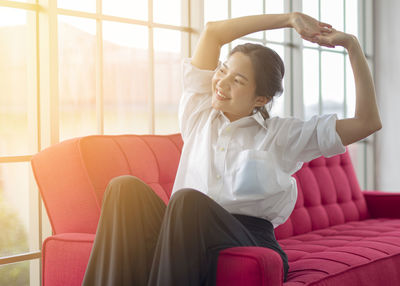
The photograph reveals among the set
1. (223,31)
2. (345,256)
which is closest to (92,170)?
(223,31)

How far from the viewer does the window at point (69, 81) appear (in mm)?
2613

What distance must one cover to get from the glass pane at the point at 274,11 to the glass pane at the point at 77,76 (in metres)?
1.55

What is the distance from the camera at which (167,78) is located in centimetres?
331

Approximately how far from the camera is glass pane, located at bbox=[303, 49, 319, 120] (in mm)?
4363

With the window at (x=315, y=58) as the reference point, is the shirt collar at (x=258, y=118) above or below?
below

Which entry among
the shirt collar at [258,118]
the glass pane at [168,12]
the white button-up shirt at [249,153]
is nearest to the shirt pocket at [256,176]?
the white button-up shirt at [249,153]

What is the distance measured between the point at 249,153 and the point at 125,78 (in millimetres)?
1334

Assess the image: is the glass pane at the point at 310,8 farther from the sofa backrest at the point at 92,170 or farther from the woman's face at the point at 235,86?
the woman's face at the point at 235,86

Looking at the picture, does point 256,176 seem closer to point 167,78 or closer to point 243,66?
point 243,66

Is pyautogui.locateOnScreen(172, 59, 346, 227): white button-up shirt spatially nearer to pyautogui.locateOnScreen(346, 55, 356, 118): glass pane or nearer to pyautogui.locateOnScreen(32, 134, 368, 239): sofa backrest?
pyautogui.locateOnScreen(32, 134, 368, 239): sofa backrest

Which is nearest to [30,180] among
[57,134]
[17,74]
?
[57,134]

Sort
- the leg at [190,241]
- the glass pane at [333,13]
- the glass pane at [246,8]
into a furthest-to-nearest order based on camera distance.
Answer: the glass pane at [333,13] → the glass pane at [246,8] → the leg at [190,241]

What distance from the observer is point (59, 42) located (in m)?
2.79

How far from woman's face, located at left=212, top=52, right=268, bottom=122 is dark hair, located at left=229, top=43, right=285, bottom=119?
0.06ft
